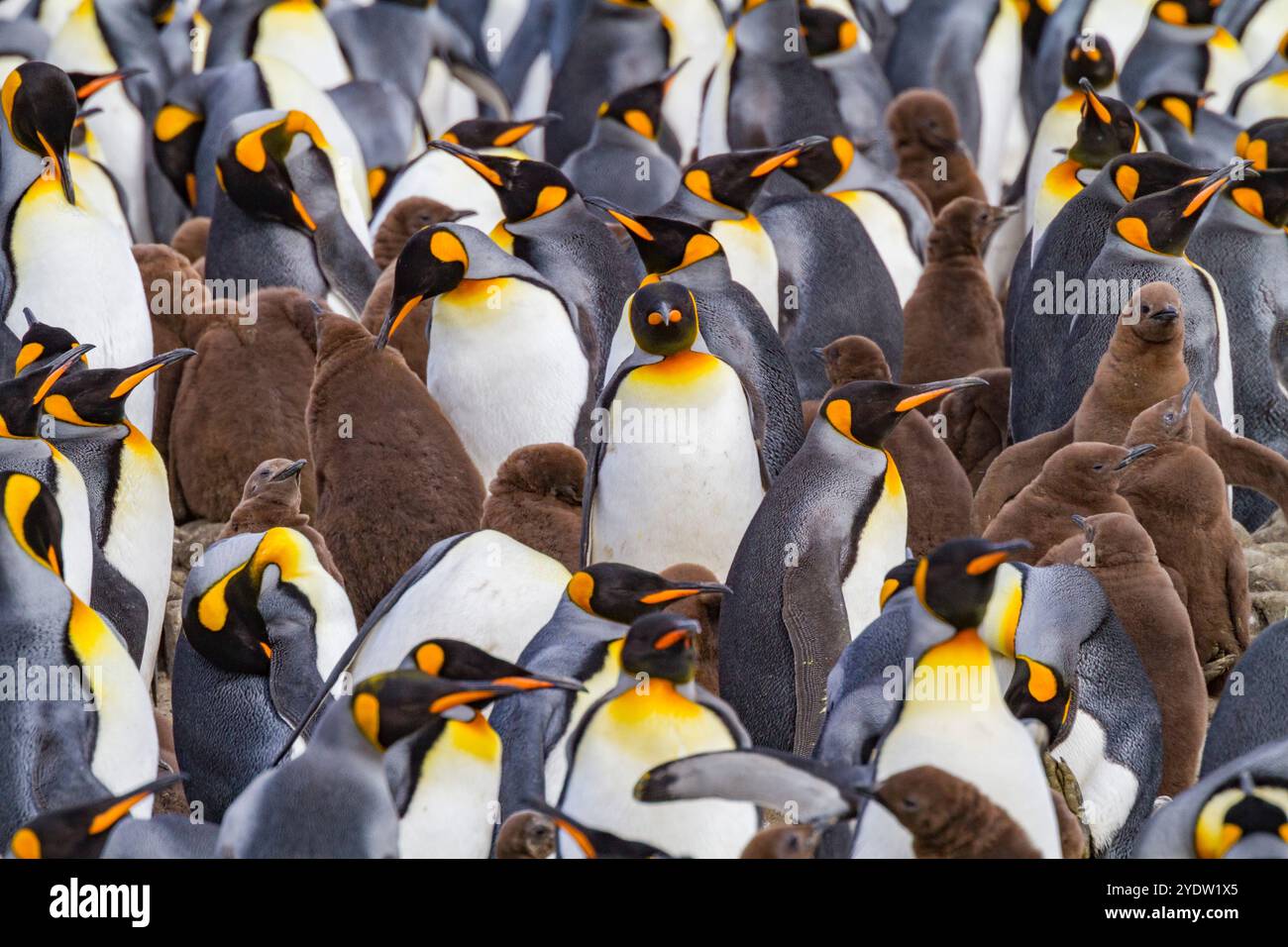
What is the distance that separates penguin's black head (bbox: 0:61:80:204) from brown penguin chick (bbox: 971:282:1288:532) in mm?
2527

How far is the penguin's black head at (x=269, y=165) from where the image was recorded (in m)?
6.65

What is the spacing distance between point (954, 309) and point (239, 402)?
212 cm

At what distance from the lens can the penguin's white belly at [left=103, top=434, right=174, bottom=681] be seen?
479 centimetres

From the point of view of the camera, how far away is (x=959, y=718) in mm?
3311

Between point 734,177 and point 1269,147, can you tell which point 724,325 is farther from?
point 1269,147

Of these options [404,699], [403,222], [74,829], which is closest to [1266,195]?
[403,222]

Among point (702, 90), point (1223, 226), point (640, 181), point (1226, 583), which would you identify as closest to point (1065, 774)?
point (1226, 583)

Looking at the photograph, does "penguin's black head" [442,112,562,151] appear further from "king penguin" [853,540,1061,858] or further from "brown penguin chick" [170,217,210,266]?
"king penguin" [853,540,1061,858]

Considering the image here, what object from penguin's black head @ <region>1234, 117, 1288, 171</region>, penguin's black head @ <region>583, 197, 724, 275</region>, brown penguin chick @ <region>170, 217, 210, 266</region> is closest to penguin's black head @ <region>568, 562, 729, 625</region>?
penguin's black head @ <region>583, 197, 724, 275</region>

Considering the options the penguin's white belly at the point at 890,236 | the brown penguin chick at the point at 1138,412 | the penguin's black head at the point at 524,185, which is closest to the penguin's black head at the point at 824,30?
the penguin's white belly at the point at 890,236

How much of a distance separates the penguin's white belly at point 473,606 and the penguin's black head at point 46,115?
6.51 ft
